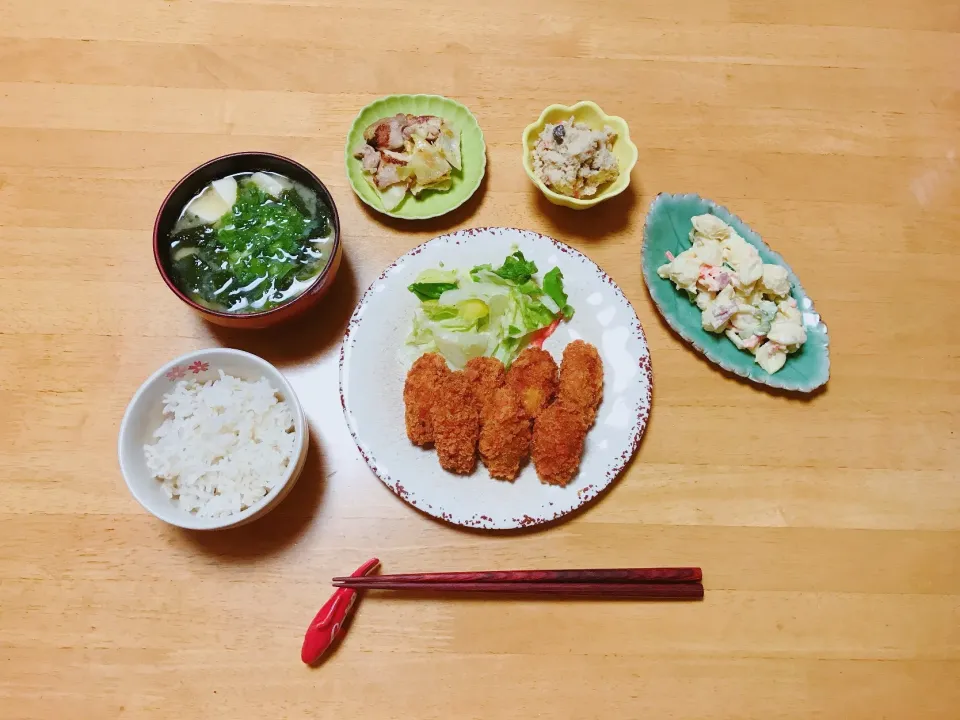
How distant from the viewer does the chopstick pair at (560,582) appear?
1889 millimetres

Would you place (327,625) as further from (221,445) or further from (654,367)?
(654,367)

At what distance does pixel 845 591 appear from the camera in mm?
2020

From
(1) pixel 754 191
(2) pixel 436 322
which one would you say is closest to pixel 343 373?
(2) pixel 436 322

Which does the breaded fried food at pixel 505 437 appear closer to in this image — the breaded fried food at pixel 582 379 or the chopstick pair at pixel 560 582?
the breaded fried food at pixel 582 379

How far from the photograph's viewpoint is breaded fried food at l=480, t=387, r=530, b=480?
194cm

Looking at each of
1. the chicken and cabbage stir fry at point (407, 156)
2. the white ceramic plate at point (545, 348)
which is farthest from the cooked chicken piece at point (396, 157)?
the white ceramic plate at point (545, 348)

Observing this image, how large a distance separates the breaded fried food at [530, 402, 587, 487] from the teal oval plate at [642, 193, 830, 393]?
19.7 inches

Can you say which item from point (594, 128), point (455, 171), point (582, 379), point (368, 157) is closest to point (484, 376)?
point (582, 379)

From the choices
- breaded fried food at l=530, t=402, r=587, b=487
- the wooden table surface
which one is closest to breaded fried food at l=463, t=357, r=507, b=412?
breaded fried food at l=530, t=402, r=587, b=487

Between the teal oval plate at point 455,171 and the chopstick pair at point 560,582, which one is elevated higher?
the teal oval plate at point 455,171

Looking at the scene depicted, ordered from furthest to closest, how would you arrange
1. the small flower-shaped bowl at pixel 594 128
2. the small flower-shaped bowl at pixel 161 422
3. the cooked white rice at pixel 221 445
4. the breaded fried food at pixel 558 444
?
the small flower-shaped bowl at pixel 594 128 < the breaded fried food at pixel 558 444 < the cooked white rice at pixel 221 445 < the small flower-shaped bowl at pixel 161 422

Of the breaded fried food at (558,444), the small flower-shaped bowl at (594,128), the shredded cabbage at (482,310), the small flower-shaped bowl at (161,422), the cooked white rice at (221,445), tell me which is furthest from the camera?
the small flower-shaped bowl at (594,128)

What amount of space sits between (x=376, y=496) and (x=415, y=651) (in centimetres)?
45

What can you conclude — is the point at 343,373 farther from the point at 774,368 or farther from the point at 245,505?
the point at 774,368
